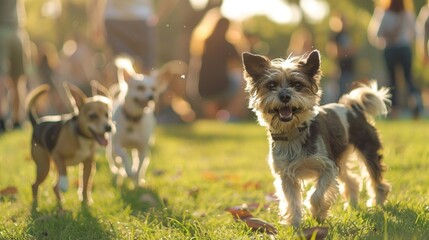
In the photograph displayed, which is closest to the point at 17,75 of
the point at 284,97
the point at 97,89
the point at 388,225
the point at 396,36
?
the point at 97,89

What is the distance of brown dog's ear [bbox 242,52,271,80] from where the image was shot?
20.0 feet

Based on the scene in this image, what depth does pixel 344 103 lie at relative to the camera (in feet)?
23.5

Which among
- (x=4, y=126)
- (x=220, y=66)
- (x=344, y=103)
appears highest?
(x=344, y=103)

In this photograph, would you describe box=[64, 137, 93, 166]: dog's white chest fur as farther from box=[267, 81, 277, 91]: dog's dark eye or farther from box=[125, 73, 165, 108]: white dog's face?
box=[267, 81, 277, 91]: dog's dark eye

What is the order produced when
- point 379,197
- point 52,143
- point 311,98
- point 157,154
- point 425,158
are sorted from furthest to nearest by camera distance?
point 157,154 < point 425,158 < point 52,143 < point 379,197 < point 311,98

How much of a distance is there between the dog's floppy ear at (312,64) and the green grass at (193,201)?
3.52 feet

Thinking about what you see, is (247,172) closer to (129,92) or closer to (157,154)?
(129,92)

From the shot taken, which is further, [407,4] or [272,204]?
[407,4]

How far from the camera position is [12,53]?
14.5m

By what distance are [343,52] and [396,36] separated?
3289 millimetres

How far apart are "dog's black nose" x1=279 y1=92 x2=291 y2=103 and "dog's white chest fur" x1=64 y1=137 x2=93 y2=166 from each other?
2438mm

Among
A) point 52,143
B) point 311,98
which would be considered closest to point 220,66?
point 52,143

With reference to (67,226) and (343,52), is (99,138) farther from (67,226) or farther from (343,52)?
(343,52)

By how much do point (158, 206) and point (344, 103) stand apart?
1.90m
